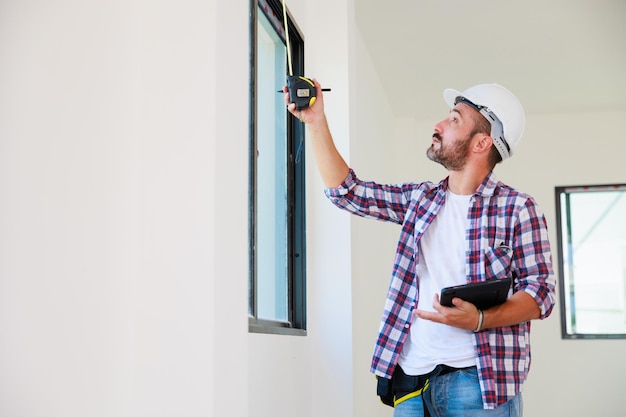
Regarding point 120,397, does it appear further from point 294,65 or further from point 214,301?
point 294,65

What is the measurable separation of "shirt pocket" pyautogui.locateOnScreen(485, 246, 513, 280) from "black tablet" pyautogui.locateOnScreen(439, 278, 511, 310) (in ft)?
0.34

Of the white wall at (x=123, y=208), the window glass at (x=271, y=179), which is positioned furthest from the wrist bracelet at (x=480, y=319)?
the window glass at (x=271, y=179)

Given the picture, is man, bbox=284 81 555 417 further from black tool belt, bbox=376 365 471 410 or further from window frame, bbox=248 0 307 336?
window frame, bbox=248 0 307 336

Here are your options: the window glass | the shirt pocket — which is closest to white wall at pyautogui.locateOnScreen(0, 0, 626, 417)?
the shirt pocket

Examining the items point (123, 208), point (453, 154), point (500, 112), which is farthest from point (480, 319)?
point (123, 208)

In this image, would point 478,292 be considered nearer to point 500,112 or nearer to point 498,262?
point 498,262

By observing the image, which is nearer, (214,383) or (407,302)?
(214,383)

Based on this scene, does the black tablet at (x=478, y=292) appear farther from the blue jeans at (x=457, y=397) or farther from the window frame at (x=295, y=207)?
the window frame at (x=295, y=207)

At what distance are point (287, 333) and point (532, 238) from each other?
114 cm

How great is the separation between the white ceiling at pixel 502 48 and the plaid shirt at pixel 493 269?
2677 mm

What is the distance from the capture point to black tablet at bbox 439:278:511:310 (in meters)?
1.99

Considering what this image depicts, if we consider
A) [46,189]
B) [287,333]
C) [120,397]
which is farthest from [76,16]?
→ [287,333]

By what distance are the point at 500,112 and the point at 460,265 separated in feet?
1.62

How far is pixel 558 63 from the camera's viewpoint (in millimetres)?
5863
